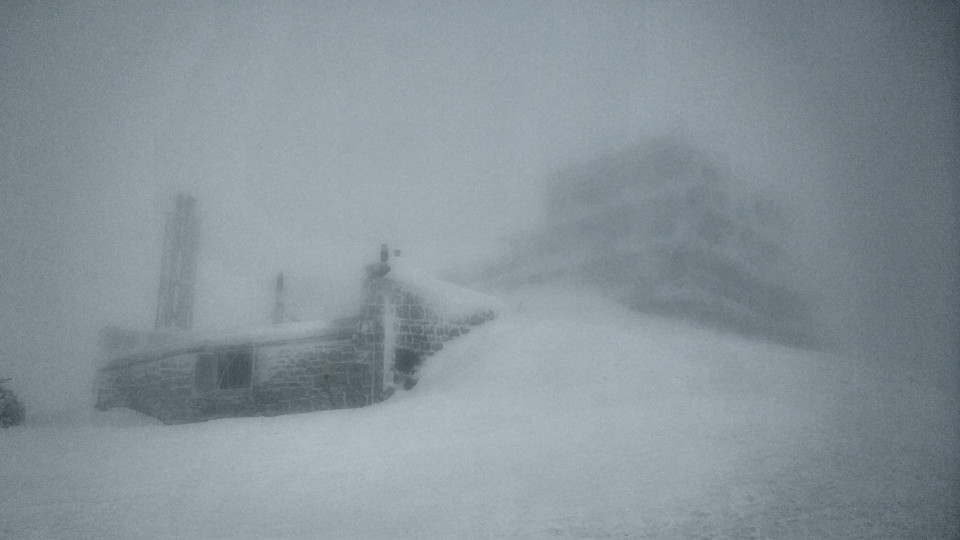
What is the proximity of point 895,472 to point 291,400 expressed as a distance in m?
12.7

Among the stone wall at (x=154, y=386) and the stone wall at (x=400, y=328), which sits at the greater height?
the stone wall at (x=400, y=328)

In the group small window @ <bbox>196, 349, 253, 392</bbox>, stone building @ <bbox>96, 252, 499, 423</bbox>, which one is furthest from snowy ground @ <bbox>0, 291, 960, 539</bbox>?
small window @ <bbox>196, 349, 253, 392</bbox>

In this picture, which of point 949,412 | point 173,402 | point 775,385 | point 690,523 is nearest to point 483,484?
point 690,523

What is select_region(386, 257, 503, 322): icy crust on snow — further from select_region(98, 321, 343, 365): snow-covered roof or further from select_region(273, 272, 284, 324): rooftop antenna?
select_region(273, 272, 284, 324): rooftop antenna

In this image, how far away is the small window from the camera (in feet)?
48.5

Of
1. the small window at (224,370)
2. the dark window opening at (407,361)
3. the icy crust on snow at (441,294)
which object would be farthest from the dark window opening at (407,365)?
the small window at (224,370)

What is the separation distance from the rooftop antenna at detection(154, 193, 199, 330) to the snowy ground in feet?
38.4

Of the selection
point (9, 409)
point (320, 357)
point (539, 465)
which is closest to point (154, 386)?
point (9, 409)

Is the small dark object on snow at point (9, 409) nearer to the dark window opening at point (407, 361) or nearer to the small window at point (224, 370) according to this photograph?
the small window at point (224, 370)

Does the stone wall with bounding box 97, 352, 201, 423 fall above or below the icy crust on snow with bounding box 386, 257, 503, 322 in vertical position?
below

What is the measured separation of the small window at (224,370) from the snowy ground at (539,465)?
3494mm

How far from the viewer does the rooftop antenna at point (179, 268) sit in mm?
22891

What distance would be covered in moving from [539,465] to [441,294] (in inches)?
339

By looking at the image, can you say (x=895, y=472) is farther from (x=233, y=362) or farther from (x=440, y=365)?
(x=233, y=362)
